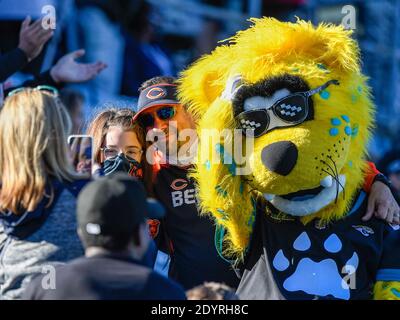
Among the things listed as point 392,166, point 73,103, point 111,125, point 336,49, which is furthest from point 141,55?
point 336,49

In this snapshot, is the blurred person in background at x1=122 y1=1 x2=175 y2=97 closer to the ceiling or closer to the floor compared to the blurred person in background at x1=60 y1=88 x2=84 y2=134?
closer to the ceiling


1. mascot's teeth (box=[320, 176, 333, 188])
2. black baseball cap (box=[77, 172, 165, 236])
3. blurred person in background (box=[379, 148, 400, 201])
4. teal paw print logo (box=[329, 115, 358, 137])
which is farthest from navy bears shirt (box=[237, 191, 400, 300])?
blurred person in background (box=[379, 148, 400, 201])

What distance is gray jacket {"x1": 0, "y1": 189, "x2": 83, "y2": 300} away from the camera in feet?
7.79

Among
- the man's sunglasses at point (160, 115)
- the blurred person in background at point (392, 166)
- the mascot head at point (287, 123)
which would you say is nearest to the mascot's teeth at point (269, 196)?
the mascot head at point (287, 123)

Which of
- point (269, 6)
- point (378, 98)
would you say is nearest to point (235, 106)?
point (269, 6)

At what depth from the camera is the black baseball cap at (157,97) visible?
3.16m

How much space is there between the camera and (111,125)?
3342 mm

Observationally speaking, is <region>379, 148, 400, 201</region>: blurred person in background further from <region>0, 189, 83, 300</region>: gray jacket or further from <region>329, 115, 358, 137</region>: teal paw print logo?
<region>0, 189, 83, 300</region>: gray jacket

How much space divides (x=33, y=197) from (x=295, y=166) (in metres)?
0.89

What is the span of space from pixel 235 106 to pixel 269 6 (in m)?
5.54

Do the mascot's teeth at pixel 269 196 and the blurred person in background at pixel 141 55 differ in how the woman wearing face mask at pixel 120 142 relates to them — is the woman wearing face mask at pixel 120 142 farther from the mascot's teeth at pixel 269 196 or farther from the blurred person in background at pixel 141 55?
the blurred person in background at pixel 141 55

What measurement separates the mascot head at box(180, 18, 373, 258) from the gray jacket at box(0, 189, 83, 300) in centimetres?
57

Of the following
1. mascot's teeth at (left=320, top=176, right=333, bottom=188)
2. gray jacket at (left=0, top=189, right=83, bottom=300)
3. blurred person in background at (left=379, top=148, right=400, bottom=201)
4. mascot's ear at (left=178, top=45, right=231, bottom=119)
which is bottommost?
blurred person in background at (left=379, top=148, right=400, bottom=201)

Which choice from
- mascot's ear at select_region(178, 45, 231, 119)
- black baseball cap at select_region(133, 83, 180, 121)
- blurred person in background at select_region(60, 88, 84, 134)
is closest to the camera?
mascot's ear at select_region(178, 45, 231, 119)
